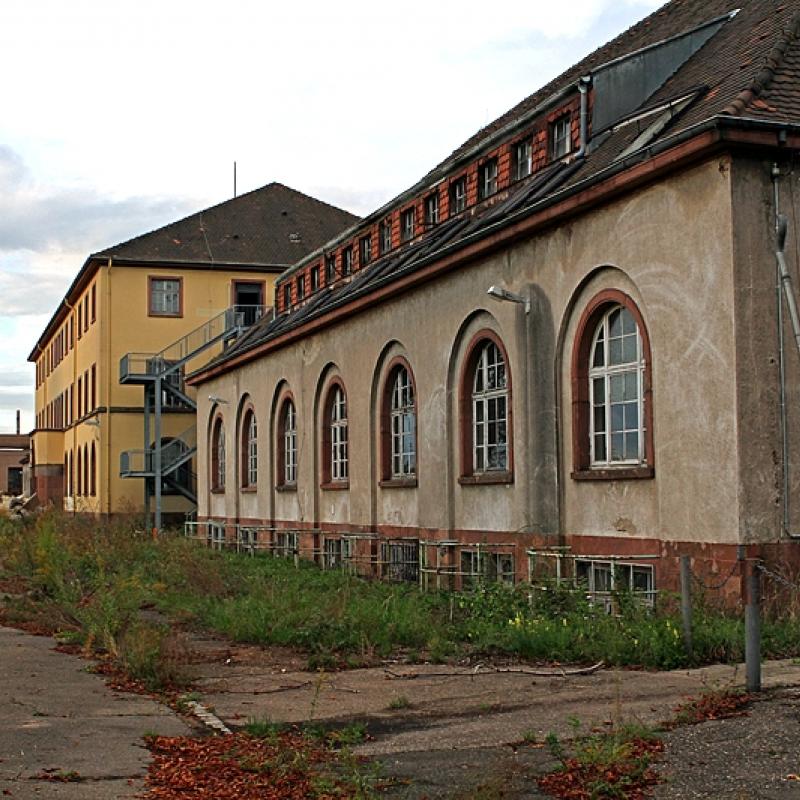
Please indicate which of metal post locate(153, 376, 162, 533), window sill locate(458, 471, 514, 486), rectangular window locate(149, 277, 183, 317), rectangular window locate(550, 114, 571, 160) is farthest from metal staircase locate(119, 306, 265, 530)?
rectangular window locate(550, 114, 571, 160)

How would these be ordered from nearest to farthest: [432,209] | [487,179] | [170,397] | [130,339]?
1. [487,179]
2. [432,209]
3. [130,339]
4. [170,397]

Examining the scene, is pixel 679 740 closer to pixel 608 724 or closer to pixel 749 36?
pixel 608 724

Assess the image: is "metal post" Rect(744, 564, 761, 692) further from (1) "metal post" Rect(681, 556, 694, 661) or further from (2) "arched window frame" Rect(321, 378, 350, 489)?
(2) "arched window frame" Rect(321, 378, 350, 489)

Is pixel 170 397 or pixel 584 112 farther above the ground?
pixel 584 112

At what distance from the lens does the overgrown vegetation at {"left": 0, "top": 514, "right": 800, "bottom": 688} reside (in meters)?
11.8

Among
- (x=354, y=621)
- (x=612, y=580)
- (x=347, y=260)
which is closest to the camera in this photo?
(x=354, y=621)

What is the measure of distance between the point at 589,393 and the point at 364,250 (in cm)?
1483

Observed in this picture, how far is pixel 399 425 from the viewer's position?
23906 mm

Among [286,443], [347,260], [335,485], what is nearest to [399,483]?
[335,485]

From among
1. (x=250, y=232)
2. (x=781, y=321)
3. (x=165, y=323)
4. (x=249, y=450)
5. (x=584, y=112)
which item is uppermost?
(x=250, y=232)

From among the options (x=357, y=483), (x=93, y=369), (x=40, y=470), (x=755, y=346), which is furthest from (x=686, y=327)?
(x=40, y=470)

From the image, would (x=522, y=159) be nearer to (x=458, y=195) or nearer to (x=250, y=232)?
(x=458, y=195)

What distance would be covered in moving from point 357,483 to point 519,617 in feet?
39.4

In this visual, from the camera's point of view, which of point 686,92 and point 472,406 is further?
point 472,406
